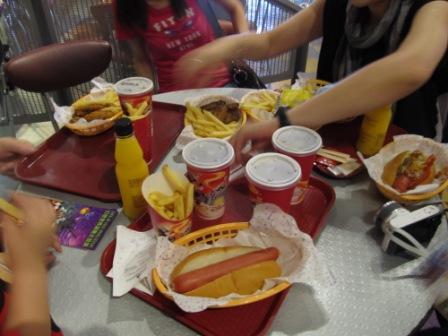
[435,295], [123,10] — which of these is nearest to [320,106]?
[435,295]

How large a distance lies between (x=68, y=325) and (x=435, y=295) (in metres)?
0.70

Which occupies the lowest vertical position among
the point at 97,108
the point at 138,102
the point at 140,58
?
the point at 140,58

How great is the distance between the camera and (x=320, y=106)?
96 centimetres

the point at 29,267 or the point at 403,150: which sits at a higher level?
the point at 29,267

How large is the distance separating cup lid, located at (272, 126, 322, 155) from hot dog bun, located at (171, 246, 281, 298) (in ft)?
0.74

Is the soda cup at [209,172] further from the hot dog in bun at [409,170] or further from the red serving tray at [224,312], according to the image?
the hot dog in bun at [409,170]

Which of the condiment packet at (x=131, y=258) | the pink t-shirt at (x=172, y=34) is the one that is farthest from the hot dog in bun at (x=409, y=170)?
the pink t-shirt at (x=172, y=34)

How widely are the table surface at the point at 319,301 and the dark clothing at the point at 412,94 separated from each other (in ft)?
1.85

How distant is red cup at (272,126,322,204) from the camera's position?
0.81 meters

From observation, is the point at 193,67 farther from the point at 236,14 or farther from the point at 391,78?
the point at 236,14

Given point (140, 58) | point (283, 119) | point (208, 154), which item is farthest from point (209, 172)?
point (140, 58)

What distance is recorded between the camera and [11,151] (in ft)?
3.13

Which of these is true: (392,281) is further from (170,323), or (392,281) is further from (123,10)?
(123,10)

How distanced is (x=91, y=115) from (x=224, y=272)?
0.73 meters
